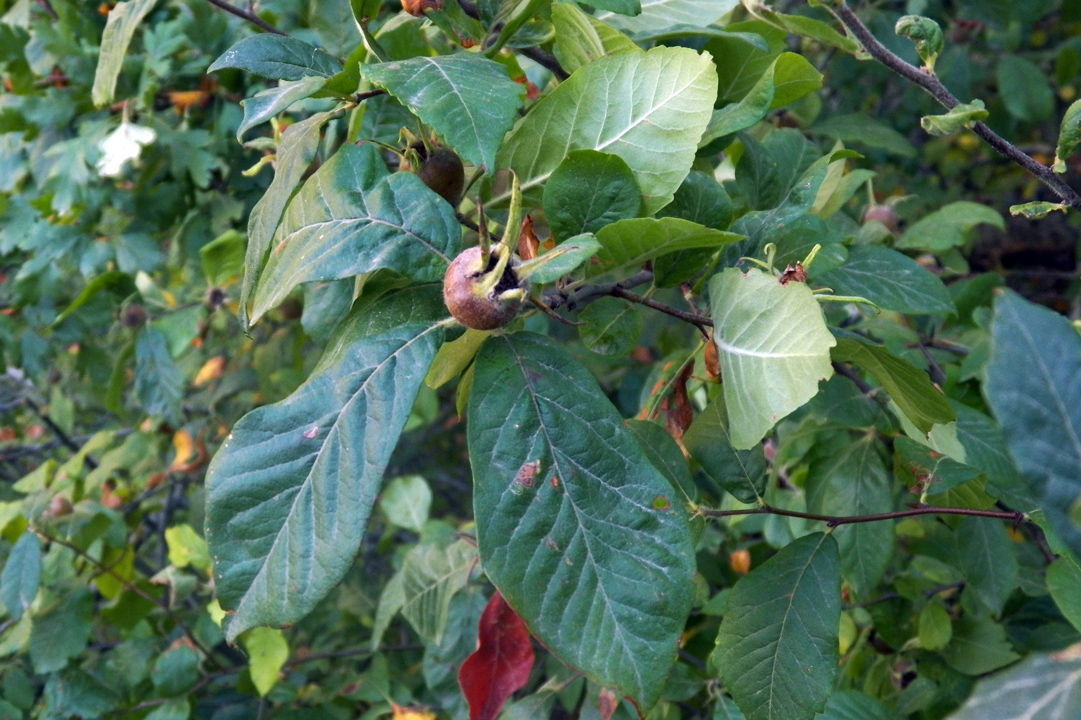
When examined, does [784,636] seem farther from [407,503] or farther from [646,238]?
[407,503]

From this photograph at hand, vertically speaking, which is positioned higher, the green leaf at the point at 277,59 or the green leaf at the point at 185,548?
the green leaf at the point at 277,59

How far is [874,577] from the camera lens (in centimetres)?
113

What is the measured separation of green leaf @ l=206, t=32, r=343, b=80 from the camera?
0.81 metres

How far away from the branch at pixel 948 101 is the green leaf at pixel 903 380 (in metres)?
0.27

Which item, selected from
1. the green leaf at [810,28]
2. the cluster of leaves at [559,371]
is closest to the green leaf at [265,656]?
the cluster of leaves at [559,371]

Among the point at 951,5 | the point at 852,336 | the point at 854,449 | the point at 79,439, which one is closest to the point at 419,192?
the point at 852,336

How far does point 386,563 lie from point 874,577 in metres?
2.36

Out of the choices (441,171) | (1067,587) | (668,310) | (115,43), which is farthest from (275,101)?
(1067,587)

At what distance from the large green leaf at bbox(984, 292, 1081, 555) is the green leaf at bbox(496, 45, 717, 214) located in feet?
1.21

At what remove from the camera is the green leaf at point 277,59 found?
811mm

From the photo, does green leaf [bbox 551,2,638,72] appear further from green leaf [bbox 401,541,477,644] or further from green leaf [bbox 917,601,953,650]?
green leaf [bbox 917,601,953,650]

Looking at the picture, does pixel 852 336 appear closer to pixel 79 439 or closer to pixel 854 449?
pixel 854 449

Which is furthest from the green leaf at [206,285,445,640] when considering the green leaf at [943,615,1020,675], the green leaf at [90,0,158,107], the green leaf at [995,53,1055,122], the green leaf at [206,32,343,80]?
the green leaf at [995,53,1055,122]

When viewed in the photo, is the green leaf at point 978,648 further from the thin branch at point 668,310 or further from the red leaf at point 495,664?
the thin branch at point 668,310
